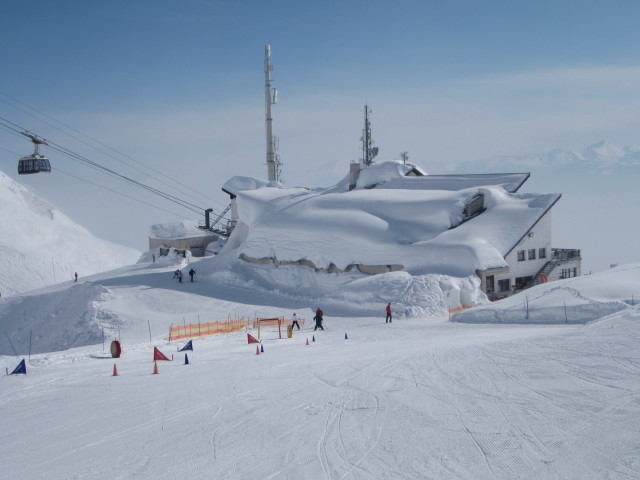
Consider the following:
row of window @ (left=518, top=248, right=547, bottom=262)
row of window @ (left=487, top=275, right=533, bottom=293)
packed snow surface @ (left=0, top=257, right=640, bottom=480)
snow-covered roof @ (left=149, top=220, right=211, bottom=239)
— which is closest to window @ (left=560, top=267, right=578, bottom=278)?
row of window @ (left=518, top=248, right=547, bottom=262)

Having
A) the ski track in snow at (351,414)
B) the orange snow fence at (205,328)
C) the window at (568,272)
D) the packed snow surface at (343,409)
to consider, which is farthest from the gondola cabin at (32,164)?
the window at (568,272)

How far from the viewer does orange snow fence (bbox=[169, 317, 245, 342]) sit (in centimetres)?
2520

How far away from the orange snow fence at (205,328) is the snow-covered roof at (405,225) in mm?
9115

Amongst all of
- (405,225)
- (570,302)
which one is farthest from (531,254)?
(570,302)

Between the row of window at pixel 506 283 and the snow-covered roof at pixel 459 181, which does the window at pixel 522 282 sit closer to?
the row of window at pixel 506 283

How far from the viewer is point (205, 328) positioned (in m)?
26.5

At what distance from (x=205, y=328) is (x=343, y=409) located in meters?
16.8

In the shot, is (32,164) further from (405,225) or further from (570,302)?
(570,302)

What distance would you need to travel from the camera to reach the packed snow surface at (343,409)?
824 centimetres

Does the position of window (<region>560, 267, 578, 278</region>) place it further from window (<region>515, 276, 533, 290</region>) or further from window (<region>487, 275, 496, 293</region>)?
window (<region>487, 275, 496, 293</region>)

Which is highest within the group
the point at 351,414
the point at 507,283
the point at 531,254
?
the point at 531,254

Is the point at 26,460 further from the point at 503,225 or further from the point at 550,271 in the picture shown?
the point at 550,271

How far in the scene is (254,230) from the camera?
4050cm

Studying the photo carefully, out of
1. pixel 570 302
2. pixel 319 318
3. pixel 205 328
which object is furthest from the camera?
pixel 205 328
